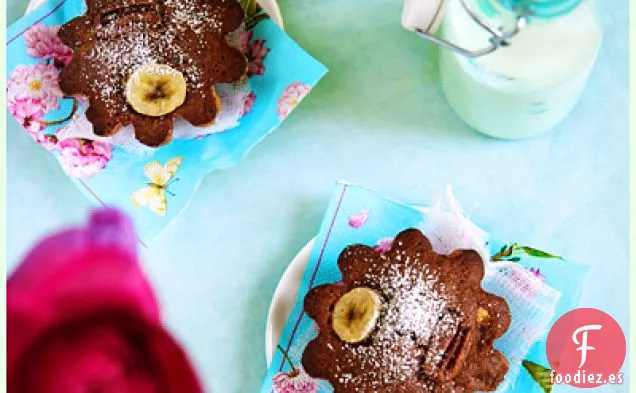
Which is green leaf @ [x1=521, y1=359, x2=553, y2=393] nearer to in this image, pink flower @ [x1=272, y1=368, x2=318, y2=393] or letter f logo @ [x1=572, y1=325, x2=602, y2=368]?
letter f logo @ [x1=572, y1=325, x2=602, y2=368]

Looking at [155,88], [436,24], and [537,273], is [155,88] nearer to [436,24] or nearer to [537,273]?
[436,24]

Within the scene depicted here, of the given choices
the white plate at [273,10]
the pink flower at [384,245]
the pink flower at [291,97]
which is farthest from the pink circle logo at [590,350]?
the white plate at [273,10]

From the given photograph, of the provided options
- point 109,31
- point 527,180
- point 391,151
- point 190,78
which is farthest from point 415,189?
point 109,31

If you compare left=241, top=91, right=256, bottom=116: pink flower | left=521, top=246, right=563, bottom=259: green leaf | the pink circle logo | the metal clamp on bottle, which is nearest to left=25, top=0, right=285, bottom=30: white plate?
left=241, top=91, right=256, bottom=116: pink flower

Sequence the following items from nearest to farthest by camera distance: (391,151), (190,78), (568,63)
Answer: (568,63), (190,78), (391,151)

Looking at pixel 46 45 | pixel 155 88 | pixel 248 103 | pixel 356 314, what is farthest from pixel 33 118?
pixel 356 314

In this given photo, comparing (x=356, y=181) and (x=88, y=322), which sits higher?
(x=356, y=181)

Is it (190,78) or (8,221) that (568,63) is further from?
(8,221)
